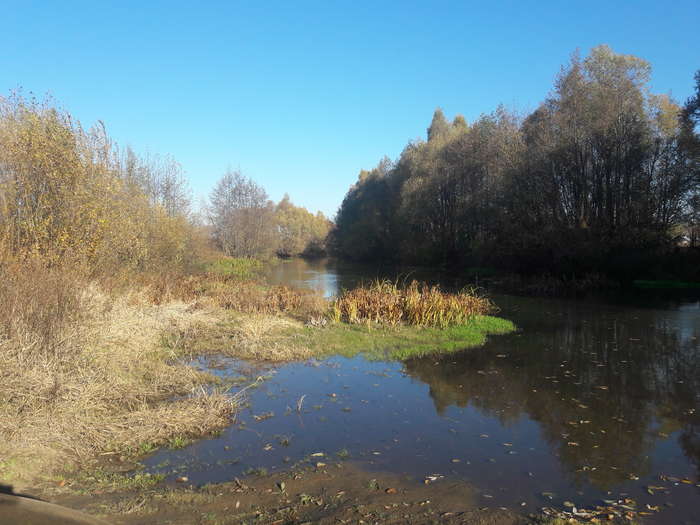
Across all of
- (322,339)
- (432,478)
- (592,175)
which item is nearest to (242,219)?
(592,175)

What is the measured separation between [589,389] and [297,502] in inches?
280

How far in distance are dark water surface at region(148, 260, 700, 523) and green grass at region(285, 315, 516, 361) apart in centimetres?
63

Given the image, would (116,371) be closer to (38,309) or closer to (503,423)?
(38,309)

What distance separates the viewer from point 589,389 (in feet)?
32.2

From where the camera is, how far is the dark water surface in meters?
5.91

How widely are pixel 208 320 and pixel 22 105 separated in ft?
24.9

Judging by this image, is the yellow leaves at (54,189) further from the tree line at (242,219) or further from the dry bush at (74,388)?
the tree line at (242,219)

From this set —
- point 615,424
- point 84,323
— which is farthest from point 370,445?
point 84,323

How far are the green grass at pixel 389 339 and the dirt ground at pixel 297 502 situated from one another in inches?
263

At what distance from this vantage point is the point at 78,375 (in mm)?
7672

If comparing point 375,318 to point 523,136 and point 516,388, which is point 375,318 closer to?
point 516,388

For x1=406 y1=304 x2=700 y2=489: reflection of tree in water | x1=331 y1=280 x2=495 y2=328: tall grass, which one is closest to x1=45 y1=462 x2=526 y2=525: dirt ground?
x1=406 y1=304 x2=700 y2=489: reflection of tree in water

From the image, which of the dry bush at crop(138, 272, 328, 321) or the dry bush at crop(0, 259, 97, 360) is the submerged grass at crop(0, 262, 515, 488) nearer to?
the dry bush at crop(0, 259, 97, 360)

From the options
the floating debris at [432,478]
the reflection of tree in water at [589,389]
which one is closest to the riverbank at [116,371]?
the reflection of tree in water at [589,389]
